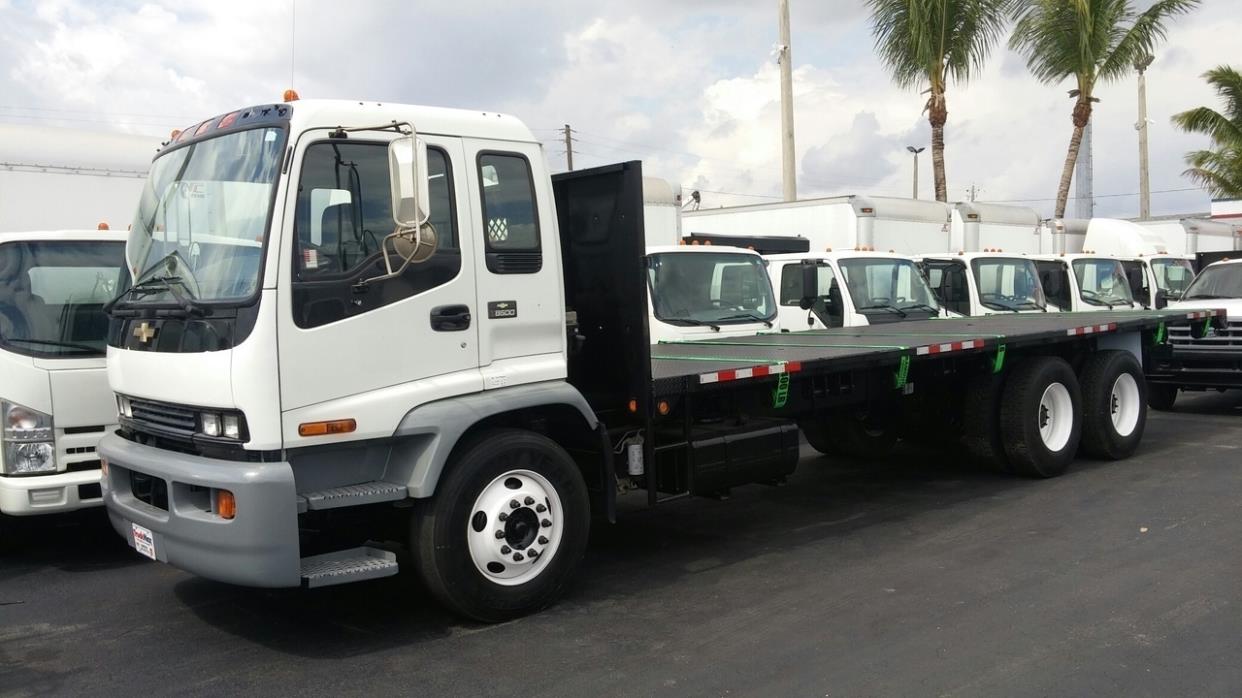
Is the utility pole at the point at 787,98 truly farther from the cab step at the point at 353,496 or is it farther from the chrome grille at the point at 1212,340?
the cab step at the point at 353,496

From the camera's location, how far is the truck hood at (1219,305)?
11.9 metres

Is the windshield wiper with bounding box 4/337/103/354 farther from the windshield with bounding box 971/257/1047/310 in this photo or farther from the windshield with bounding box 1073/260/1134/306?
the windshield with bounding box 1073/260/1134/306

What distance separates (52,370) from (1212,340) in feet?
38.7

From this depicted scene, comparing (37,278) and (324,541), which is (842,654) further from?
(37,278)

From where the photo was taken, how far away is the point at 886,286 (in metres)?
11.3

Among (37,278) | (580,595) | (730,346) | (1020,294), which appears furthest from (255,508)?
(1020,294)

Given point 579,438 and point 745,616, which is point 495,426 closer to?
point 579,438

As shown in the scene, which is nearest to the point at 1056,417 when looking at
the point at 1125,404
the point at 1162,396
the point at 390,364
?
the point at 1125,404

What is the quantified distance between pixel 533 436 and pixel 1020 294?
931 centimetres

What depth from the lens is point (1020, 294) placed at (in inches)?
508

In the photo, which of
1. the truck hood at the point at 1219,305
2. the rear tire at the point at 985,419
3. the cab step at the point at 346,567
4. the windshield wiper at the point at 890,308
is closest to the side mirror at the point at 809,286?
the windshield wiper at the point at 890,308

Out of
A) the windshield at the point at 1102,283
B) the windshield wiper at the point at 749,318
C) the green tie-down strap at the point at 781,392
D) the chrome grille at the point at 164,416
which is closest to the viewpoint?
the chrome grille at the point at 164,416

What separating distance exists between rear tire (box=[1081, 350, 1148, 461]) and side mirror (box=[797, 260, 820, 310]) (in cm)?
260

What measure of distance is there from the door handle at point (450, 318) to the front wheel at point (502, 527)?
1.88 feet
